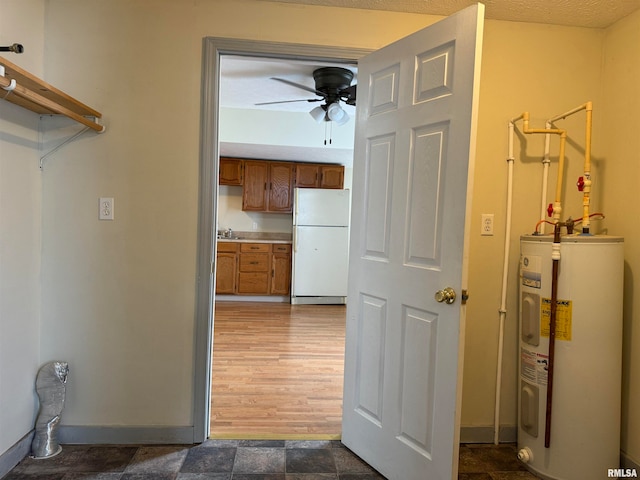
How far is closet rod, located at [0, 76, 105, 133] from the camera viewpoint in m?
1.42

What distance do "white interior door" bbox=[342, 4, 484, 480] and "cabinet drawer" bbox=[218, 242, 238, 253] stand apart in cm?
407

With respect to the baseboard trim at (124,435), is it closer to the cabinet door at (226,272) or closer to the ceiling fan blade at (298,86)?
the ceiling fan blade at (298,86)

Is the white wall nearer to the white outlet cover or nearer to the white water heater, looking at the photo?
the white outlet cover

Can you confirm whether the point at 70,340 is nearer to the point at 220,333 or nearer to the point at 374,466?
the point at 374,466

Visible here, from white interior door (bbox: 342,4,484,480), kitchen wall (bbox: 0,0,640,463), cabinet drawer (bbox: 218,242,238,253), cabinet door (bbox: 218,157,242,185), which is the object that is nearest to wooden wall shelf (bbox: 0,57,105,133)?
kitchen wall (bbox: 0,0,640,463)

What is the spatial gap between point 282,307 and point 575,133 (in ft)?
14.2

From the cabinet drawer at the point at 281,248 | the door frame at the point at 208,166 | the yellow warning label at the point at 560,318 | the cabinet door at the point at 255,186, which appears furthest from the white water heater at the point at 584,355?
the cabinet door at the point at 255,186

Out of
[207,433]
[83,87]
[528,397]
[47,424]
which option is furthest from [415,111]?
[47,424]

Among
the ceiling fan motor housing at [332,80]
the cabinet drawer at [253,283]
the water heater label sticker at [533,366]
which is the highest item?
the ceiling fan motor housing at [332,80]

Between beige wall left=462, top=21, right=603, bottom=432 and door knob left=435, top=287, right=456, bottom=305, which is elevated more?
beige wall left=462, top=21, right=603, bottom=432

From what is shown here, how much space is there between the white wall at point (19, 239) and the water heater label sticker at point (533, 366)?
2396 mm

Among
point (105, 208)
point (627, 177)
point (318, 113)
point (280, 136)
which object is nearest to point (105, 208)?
point (105, 208)

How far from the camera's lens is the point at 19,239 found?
187cm

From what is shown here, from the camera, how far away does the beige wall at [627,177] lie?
194cm
